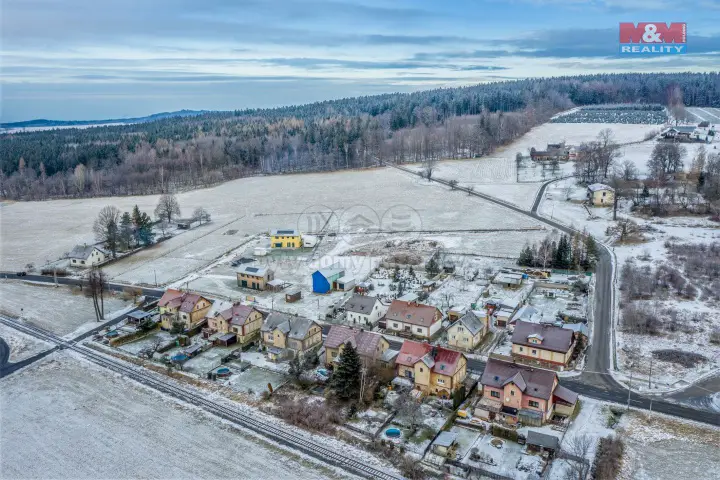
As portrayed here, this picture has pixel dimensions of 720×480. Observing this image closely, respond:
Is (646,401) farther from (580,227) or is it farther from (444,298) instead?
(580,227)

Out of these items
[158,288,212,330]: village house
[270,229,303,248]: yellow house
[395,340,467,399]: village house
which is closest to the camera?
[395,340,467,399]: village house

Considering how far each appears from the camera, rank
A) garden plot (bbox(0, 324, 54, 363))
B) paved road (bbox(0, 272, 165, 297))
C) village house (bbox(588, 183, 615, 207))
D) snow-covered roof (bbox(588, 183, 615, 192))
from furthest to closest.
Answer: snow-covered roof (bbox(588, 183, 615, 192)) → village house (bbox(588, 183, 615, 207)) → paved road (bbox(0, 272, 165, 297)) → garden plot (bbox(0, 324, 54, 363))

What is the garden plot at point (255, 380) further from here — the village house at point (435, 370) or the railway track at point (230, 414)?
the village house at point (435, 370)

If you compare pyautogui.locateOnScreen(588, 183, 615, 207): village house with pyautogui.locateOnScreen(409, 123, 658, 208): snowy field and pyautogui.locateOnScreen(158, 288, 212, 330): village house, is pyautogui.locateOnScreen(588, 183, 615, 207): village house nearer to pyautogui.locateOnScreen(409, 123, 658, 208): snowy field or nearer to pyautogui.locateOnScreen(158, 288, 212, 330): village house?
pyautogui.locateOnScreen(409, 123, 658, 208): snowy field

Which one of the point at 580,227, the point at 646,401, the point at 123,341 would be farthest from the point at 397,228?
the point at 646,401

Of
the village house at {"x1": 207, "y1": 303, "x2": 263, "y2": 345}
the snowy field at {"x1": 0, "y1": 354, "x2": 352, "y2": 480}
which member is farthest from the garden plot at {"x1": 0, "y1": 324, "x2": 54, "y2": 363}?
the village house at {"x1": 207, "y1": 303, "x2": 263, "y2": 345}

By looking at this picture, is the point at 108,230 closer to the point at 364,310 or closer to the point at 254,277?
the point at 254,277
